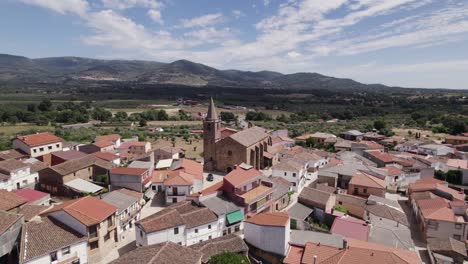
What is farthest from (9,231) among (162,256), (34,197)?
(162,256)

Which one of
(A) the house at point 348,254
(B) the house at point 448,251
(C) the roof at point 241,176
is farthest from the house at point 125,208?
(B) the house at point 448,251

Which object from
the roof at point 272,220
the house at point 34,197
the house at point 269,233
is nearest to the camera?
the house at point 269,233

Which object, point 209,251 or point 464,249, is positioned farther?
point 464,249

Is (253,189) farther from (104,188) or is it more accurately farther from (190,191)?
(104,188)

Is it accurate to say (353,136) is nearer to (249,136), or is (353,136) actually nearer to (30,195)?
(249,136)

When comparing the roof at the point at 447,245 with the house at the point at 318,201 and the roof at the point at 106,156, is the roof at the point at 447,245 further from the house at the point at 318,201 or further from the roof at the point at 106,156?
the roof at the point at 106,156

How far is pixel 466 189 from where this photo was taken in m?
45.0

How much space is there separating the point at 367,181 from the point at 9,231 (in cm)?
4011

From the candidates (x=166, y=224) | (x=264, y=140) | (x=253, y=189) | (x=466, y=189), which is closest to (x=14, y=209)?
(x=166, y=224)

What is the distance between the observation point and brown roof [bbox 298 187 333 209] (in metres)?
35.1

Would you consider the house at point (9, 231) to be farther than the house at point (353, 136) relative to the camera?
No

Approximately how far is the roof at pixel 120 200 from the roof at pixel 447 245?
A: 1206 inches

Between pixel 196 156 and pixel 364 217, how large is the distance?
35852 mm

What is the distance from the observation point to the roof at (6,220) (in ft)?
74.8
